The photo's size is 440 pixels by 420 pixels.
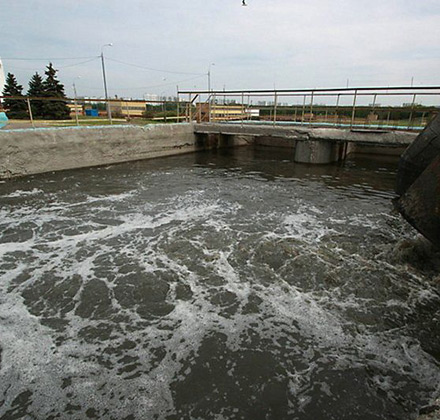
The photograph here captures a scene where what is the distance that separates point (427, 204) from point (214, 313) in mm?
2947

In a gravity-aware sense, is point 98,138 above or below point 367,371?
above

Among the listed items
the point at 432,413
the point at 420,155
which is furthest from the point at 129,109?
the point at 432,413

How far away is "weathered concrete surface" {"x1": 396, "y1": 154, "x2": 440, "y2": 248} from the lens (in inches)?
143

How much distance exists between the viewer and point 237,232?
247 inches

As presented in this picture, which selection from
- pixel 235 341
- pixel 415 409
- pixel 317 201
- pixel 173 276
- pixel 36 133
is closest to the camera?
pixel 415 409

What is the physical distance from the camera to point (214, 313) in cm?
386

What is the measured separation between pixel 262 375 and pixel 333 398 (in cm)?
65

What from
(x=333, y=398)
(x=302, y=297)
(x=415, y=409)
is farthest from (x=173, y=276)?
(x=415, y=409)

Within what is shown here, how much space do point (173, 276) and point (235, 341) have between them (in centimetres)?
155

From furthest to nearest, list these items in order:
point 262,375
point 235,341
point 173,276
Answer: point 173,276, point 235,341, point 262,375

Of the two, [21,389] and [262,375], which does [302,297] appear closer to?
[262,375]

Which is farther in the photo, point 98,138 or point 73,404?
point 98,138

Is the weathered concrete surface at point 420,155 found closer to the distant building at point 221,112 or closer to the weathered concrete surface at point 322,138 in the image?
the weathered concrete surface at point 322,138

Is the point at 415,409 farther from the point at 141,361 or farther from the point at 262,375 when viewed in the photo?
the point at 141,361
